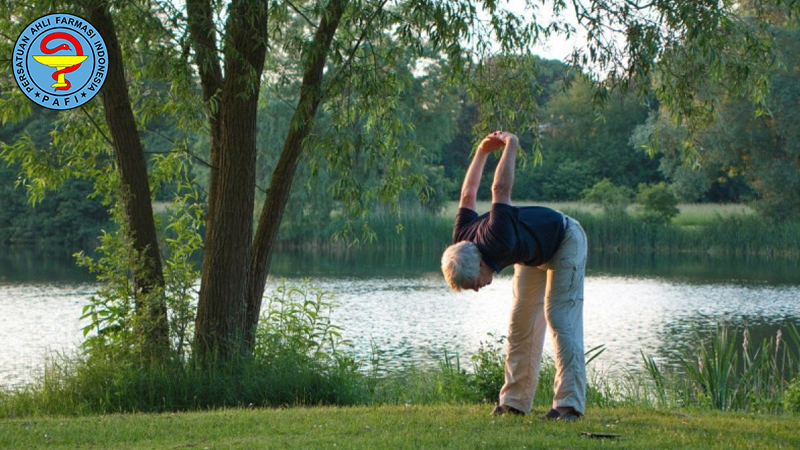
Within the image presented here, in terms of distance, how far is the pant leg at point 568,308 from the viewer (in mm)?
5340

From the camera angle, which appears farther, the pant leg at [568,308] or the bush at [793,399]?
the bush at [793,399]

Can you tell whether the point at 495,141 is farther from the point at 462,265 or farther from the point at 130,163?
the point at 130,163

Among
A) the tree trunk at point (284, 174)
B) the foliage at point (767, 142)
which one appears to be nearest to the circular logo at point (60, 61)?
the tree trunk at point (284, 174)

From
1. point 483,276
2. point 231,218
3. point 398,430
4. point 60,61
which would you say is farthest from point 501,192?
point 60,61

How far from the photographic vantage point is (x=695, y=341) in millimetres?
15570

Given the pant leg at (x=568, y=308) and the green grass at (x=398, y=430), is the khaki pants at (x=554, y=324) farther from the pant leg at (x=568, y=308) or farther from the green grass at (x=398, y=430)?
the green grass at (x=398, y=430)

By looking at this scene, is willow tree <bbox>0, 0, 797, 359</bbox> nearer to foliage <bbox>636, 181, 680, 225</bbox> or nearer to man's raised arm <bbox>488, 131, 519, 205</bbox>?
man's raised arm <bbox>488, 131, 519, 205</bbox>

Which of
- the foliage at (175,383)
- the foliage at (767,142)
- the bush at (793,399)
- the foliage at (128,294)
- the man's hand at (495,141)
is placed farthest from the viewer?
the foliage at (767,142)

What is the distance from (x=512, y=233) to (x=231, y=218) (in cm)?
397

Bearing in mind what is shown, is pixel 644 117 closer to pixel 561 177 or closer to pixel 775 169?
pixel 561 177

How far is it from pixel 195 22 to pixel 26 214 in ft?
115

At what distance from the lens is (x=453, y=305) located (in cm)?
1989

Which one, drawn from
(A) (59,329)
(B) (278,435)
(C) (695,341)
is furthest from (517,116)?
(A) (59,329)

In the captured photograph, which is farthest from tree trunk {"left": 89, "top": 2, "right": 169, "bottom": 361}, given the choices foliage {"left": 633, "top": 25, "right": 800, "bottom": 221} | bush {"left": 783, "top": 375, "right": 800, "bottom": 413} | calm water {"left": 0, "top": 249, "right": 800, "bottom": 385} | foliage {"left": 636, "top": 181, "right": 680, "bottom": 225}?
foliage {"left": 636, "top": 181, "right": 680, "bottom": 225}
